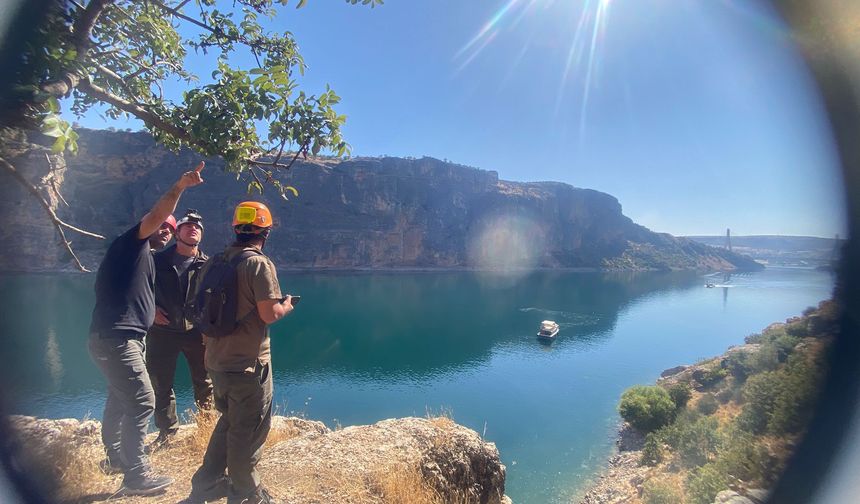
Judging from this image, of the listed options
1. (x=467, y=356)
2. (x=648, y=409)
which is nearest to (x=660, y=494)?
(x=648, y=409)

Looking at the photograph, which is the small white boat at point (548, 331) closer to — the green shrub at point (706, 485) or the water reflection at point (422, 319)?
the water reflection at point (422, 319)

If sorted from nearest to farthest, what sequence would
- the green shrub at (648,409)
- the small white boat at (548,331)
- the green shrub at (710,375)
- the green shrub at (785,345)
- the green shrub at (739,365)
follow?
1. the green shrub at (785,345)
2. the green shrub at (648,409)
3. the green shrub at (739,365)
4. the green shrub at (710,375)
5. the small white boat at (548,331)

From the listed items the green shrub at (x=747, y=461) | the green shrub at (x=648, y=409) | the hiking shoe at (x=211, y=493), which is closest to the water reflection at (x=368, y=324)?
the green shrub at (x=648, y=409)

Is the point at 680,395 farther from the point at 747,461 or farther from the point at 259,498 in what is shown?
the point at 259,498

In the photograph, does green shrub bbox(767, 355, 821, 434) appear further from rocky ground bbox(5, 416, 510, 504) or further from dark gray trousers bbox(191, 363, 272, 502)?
dark gray trousers bbox(191, 363, 272, 502)

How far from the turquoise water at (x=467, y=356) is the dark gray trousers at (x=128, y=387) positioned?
5.45 feet

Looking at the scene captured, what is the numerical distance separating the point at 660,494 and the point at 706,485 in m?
1.06

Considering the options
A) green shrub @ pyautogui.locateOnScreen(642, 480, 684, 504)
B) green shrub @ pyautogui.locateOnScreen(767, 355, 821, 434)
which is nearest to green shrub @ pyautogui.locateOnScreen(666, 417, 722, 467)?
green shrub @ pyautogui.locateOnScreen(767, 355, 821, 434)

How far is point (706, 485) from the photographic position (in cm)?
898

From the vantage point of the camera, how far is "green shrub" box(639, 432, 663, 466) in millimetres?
12952

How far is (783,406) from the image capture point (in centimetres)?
942

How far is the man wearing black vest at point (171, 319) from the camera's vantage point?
3314 millimetres

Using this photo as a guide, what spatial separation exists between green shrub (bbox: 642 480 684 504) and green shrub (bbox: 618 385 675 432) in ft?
22.1

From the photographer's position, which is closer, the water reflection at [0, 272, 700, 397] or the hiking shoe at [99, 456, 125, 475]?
the hiking shoe at [99, 456, 125, 475]
